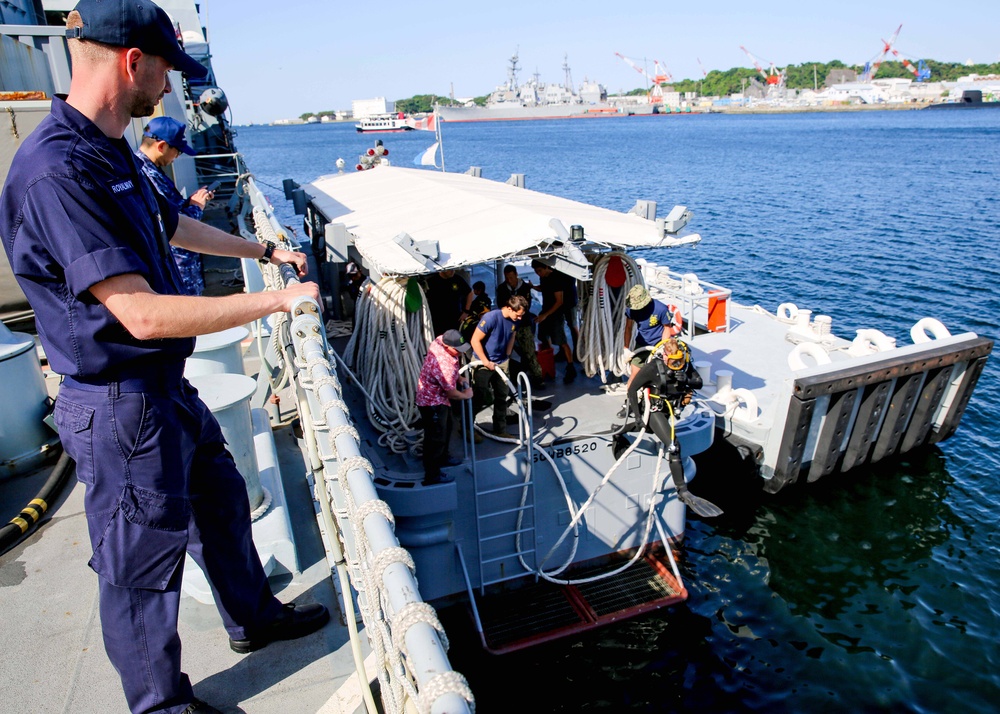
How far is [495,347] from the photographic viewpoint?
24.8ft

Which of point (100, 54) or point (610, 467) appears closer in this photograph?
point (100, 54)

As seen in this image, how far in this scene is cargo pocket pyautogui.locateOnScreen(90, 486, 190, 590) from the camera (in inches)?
111

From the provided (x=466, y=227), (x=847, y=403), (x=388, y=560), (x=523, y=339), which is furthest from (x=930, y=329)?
(x=388, y=560)

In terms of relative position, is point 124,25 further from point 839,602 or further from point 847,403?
point 847,403

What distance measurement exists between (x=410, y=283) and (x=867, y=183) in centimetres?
4801

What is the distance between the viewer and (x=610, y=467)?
312 inches

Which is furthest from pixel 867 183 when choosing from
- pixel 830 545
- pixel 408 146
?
pixel 408 146

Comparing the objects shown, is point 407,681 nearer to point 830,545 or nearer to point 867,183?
point 830,545

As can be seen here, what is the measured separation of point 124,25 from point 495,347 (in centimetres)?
539

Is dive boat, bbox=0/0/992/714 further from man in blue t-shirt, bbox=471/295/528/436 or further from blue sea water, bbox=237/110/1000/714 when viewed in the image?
blue sea water, bbox=237/110/1000/714

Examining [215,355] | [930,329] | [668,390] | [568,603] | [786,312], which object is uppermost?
[215,355]

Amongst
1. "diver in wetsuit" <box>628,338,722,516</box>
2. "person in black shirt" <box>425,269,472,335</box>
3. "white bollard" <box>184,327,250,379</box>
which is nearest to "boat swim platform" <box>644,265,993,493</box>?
"diver in wetsuit" <box>628,338,722,516</box>

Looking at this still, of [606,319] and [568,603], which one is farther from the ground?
[606,319]

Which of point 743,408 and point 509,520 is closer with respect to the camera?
point 509,520
